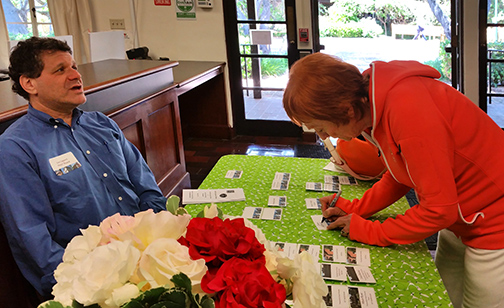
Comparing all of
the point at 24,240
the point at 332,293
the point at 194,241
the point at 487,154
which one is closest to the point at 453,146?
the point at 487,154

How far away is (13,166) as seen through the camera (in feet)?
5.43

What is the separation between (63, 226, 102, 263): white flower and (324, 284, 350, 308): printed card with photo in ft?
2.17

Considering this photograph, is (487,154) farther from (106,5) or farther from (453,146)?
(106,5)

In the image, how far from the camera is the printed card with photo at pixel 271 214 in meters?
1.70

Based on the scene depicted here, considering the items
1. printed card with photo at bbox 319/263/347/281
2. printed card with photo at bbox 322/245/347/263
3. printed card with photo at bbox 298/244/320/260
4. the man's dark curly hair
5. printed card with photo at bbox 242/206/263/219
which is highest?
the man's dark curly hair

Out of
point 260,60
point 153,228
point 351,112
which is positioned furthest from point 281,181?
point 260,60

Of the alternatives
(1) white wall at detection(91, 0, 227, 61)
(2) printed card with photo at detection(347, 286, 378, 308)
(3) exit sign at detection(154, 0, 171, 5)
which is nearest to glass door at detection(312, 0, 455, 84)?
(1) white wall at detection(91, 0, 227, 61)

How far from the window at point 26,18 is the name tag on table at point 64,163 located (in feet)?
14.3

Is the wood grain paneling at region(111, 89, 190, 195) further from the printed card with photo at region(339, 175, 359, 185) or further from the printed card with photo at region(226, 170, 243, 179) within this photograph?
the printed card with photo at region(339, 175, 359, 185)

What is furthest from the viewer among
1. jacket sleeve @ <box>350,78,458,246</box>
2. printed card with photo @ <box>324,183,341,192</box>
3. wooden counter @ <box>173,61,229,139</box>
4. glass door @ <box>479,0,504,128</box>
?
wooden counter @ <box>173,61,229,139</box>

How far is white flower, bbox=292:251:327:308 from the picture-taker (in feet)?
2.28

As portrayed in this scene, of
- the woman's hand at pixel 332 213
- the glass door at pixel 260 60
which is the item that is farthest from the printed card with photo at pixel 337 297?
the glass door at pixel 260 60

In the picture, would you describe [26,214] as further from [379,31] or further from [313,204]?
[379,31]

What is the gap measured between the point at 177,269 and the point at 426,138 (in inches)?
30.8
